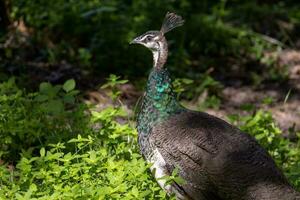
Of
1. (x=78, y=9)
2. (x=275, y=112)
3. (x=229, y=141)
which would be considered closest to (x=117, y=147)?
(x=229, y=141)

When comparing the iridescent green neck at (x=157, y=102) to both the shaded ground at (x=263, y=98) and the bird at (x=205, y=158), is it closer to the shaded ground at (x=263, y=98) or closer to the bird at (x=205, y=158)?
the bird at (x=205, y=158)

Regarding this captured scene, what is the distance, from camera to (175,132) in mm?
4078

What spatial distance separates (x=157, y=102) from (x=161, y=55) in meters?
0.34

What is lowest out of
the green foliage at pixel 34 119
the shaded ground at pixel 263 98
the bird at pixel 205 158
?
the shaded ground at pixel 263 98

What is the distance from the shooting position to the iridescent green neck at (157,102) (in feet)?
14.0

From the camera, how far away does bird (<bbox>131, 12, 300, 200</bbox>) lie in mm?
3797

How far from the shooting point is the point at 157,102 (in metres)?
4.34

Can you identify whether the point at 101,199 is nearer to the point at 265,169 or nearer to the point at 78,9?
the point at 265,169

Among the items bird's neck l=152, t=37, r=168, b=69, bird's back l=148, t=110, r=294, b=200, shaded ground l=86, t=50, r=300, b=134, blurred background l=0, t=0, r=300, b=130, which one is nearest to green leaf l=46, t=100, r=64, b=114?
bird's neck l=152, t=37, r=168, b=69

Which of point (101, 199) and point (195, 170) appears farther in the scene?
point (195, 170)

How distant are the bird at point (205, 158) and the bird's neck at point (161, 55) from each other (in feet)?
0.83

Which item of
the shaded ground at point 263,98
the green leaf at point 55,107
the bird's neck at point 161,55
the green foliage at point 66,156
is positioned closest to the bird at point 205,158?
the green foliage at point 66,156

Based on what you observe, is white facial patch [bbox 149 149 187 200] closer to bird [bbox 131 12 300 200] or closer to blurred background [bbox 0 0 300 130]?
bird [bbox 131 12 300 200]

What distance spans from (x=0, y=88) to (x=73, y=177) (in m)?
1.54
